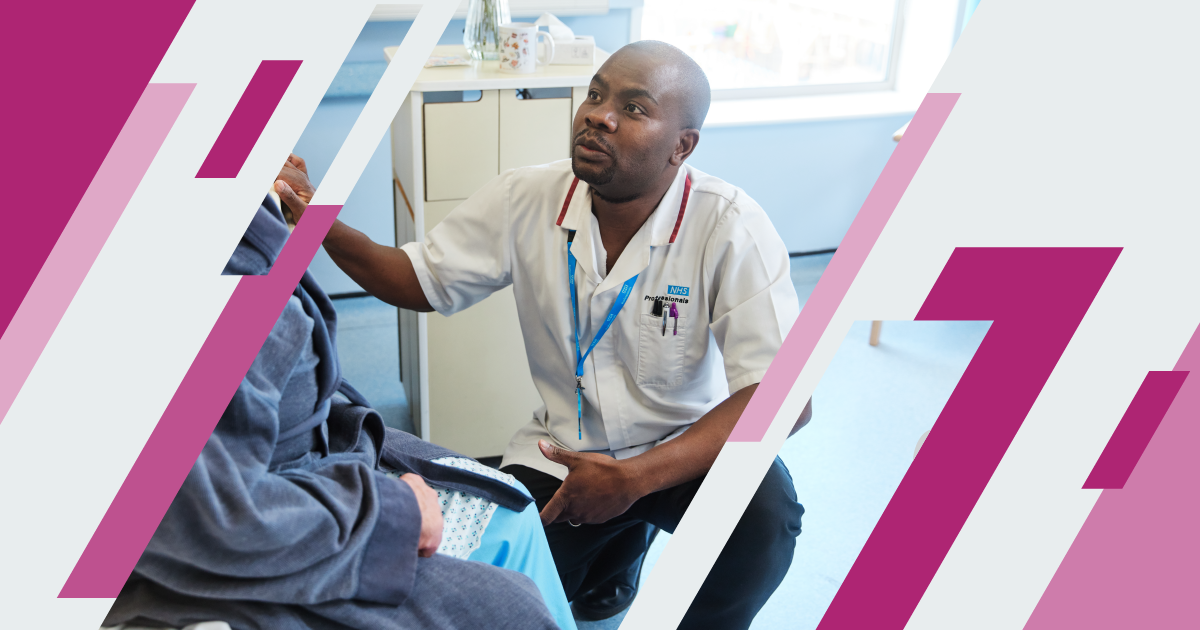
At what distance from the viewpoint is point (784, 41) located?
12.4ft

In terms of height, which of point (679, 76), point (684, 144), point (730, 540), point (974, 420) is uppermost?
point (679, 76)

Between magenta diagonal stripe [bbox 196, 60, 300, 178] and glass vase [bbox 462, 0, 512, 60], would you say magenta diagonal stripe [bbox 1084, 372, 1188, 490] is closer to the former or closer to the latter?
magenta diagonal stripe [bbox 196, 60, 300, 178]

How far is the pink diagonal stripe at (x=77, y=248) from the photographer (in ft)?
2.70

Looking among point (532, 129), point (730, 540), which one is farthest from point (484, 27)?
point (730, 540)

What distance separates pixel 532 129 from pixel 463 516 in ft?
3.51

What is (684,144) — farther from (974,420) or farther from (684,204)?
(974,420)

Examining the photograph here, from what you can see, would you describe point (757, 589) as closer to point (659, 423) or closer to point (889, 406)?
point (659, 423)

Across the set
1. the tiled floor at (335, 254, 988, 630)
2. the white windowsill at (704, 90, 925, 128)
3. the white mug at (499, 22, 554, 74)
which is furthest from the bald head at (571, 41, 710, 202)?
the white windowsill at (704, 90, 925, 128)

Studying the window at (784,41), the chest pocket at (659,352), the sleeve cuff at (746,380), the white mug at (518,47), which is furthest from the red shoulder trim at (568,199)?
the window at (784,41)

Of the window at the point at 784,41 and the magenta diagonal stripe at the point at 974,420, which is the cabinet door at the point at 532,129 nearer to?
the magenta diagonal stripe at the point at 974,420

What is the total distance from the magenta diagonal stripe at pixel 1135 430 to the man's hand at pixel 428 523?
847 millimetres

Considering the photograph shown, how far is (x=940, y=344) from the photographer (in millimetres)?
3162

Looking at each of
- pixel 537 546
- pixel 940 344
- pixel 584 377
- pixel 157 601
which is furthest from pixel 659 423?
pixel 940 344

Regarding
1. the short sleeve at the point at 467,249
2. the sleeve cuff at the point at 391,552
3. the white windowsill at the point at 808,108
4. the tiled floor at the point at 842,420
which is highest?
the sleeve cuff at the point at 391,552
